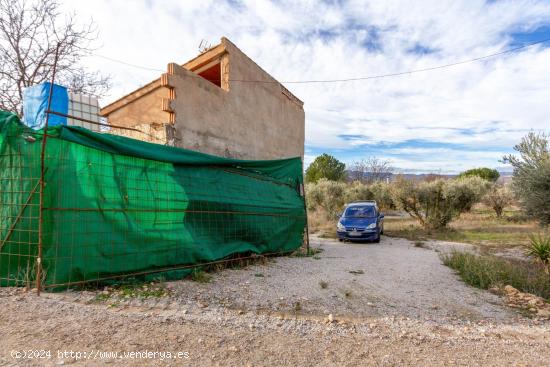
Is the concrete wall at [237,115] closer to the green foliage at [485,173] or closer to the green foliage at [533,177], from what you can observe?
the green foliage at [533,177]

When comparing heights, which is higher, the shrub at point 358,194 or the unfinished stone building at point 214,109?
the unfinished stone building at point 214,109

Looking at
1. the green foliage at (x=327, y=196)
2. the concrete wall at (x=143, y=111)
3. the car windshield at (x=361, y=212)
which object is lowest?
the car windshield at (x=361, y=212)

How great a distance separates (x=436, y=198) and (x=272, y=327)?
17.3 m

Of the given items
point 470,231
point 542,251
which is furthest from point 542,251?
point 470,231

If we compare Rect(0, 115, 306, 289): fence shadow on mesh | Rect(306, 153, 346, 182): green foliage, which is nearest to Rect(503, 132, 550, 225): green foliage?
Rect(0, 115, 306, 289): fence shadow on mesh

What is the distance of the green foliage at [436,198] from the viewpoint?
57.1ft

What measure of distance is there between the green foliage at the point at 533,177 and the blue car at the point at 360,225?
5.10 m

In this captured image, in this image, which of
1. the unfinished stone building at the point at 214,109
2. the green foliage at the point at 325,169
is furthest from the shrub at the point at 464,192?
the green foliage at the point at 325,169

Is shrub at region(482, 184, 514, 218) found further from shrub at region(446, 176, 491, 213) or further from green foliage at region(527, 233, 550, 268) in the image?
green foliage at region(527, 233, 550, 268)

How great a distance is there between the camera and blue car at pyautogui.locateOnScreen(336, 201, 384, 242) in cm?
1238

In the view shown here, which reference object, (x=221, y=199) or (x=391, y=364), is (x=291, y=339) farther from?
(x=221, y=199)

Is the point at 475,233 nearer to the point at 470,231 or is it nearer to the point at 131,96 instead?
the point at 470,231

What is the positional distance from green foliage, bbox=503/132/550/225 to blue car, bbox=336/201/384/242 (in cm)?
510

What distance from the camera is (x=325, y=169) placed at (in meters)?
36.3
